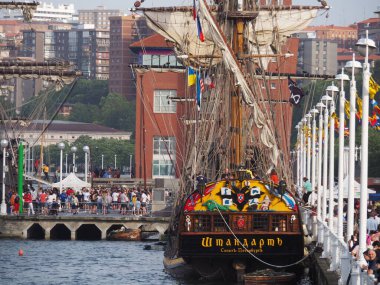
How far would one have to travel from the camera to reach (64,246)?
3078 inches

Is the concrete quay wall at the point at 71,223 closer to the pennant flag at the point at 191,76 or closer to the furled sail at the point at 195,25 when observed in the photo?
the furled sail at the point at 195,25

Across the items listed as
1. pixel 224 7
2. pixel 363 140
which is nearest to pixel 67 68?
pixel 224 7

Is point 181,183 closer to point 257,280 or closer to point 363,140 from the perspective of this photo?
point 257,280

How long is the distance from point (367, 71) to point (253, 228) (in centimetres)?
1524

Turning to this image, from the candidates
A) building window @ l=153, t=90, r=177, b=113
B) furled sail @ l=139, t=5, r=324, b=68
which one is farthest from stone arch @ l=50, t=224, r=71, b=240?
building window @ l=153, t=90, r=177, b=113

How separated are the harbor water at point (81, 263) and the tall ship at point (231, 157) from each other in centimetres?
218

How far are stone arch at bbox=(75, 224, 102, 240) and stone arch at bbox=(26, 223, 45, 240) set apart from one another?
185 cm

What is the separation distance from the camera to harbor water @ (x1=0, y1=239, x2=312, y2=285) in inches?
2392

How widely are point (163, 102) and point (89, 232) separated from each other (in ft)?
135

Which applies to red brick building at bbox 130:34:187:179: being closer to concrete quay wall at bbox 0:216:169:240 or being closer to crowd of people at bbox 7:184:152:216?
crowd of people at bbox 7:184:152:216

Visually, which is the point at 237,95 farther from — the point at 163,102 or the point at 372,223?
the point at 163,102

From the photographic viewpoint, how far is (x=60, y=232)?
85.1 meters

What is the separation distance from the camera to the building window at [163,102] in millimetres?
125312

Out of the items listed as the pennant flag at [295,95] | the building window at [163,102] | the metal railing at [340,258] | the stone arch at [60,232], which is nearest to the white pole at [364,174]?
the metal railing at [340,258]
